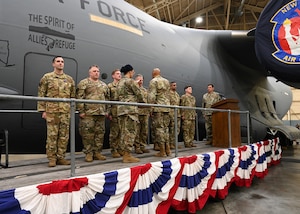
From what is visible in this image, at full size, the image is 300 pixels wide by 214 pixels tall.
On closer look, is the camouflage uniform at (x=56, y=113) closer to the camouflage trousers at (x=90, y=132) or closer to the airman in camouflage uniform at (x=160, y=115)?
the camouflage trousers at (x=90, y=132)

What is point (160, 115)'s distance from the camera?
12.9 feet

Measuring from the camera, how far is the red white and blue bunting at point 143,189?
6.39 ft

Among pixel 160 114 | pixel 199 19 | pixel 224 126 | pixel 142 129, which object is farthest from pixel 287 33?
pixel 199 19

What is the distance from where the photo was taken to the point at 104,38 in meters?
4.51

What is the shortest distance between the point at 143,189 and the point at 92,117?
1.22 m

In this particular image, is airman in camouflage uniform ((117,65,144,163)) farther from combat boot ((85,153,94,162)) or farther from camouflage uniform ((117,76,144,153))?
combat boot ((85,153,94,162))

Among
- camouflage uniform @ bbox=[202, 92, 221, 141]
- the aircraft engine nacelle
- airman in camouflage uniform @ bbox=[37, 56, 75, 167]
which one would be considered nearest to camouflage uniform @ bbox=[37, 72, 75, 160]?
airman in camouflage uniform @ bbox=[37, 56, 75, 167]

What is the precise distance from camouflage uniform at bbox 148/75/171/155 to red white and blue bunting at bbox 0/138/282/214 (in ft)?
1.68

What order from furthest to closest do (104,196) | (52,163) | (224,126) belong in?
1. (224,126)
2. (52,163)
3. (104,196)

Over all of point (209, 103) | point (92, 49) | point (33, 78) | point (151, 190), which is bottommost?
point (151, 190)

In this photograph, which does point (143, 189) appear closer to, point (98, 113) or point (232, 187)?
point (98, 113)

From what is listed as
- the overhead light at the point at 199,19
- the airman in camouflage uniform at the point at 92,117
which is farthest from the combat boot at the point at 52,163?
the overhead light at the point at 199,19

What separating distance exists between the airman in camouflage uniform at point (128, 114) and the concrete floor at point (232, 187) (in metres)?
0.19

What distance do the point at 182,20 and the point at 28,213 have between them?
2244 centimetres
